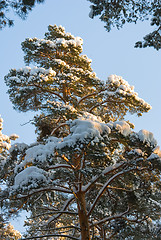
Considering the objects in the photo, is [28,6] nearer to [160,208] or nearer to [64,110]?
[64,110]

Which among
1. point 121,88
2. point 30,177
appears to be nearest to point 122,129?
point 30,177

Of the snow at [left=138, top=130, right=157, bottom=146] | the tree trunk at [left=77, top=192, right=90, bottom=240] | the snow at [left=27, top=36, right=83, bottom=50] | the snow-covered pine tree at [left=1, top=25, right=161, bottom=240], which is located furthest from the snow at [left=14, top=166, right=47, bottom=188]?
the snow at [left=27, top=36, right=83, bottom=50]

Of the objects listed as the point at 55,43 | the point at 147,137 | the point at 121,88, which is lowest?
the point at 147,137

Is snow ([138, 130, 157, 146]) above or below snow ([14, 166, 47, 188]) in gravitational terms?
above

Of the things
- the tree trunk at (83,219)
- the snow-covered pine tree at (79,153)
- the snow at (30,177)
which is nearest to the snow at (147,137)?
the snow-covered pine tree at (79,153)

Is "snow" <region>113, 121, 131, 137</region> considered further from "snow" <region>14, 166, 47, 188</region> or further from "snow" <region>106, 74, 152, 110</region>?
"snow" <region>106, 74, 152, 110</region>

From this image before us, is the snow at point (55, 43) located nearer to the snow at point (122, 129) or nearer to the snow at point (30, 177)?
the snow at point (122, 129)

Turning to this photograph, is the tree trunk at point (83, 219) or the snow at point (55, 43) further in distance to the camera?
the snow at point (55, 43)

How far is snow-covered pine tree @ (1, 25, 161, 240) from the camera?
6668mm

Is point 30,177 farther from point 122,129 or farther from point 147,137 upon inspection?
point 147,137

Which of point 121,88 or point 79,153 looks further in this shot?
point 121,88

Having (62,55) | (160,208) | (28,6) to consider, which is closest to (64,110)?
(28,6)

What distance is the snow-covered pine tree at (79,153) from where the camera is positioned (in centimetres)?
667

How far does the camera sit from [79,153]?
21.0ft
